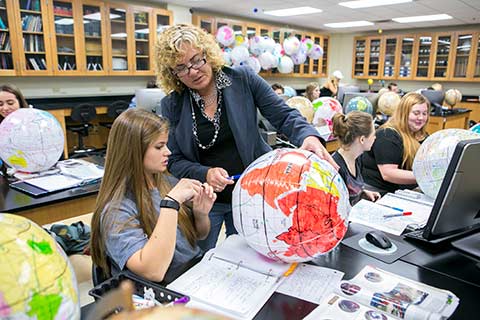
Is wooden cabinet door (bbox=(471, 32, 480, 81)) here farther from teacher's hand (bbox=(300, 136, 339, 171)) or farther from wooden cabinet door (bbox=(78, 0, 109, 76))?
teacher's hand (bbox=(300, 136, 339, 171))

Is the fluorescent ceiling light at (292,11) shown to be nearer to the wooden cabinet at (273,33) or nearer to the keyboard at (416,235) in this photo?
the wooden cabinet at (273,33)

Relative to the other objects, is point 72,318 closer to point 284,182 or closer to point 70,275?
point 70,275

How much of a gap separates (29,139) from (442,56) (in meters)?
8.66

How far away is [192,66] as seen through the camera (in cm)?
138

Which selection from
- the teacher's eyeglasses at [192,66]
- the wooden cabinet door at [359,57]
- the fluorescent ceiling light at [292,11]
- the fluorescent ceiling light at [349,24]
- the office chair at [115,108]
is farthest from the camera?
the wooden cabinet door at [359,57]

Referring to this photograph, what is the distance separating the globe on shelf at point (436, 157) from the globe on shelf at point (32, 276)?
143cm

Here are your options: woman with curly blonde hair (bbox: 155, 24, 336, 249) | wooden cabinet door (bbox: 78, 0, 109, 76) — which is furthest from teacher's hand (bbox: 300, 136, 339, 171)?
wooden cabinet door (bbox: 78, 0, 109, 76)

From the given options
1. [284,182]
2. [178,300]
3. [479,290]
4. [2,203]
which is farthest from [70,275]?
[2,203]

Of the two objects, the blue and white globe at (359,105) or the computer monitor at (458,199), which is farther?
the blue and white globe at (359,105)

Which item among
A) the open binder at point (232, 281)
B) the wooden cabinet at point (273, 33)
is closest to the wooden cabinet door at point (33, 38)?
the wooden cabinet at point (273, 33)

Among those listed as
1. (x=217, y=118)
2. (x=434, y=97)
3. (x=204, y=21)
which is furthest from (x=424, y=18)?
(x=217, y=118)

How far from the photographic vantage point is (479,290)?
36.9 inches

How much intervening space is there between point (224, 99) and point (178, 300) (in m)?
0.89

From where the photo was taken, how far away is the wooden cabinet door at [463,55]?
309 inches
